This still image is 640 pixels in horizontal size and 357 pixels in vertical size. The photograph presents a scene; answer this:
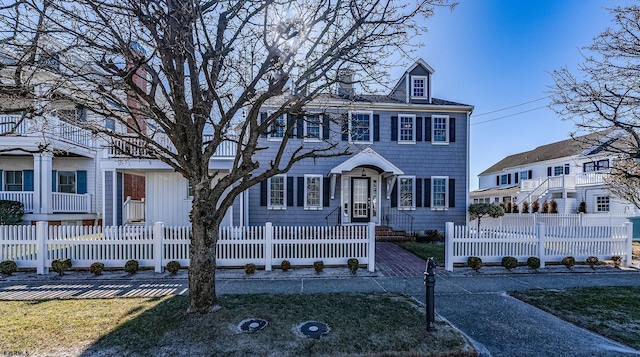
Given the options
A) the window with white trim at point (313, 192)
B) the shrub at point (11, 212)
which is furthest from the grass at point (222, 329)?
the shrub at point (11, 212)

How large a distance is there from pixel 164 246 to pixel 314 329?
567 cm

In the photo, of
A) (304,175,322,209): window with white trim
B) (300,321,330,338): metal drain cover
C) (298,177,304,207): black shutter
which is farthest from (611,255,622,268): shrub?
(298,177,304,207): black shutter

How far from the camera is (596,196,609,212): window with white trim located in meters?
21.2

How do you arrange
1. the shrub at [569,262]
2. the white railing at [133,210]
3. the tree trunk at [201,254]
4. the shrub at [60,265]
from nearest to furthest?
the tree trunk at [201,254] < the shrub at [60,265] < the shrub at [569,262] < the white railing at [133,210]

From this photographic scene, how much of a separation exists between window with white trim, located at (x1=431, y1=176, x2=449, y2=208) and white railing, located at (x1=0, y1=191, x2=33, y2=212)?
1775cm

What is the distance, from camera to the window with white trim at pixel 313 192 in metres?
14.4

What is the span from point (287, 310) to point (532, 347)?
3.42m

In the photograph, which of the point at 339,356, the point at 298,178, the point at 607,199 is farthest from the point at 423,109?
the point at 607,199

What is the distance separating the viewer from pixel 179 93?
4559 mm

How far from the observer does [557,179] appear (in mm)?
22766

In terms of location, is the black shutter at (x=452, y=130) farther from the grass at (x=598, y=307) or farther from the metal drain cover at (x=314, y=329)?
the metal drain cover at (x=314, y=329)

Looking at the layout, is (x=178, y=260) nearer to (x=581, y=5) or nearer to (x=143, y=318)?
(x=143, y=318)

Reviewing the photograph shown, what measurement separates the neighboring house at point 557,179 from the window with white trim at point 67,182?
24.5 meters

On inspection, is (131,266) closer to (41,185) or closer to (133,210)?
(133,210)
